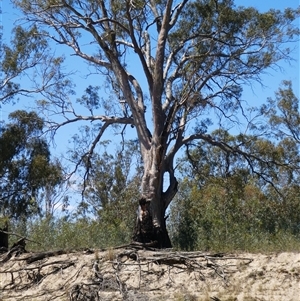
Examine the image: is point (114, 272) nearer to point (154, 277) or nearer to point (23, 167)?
point (154, 277)

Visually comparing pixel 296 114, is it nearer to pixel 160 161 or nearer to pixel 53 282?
pixel 160 161

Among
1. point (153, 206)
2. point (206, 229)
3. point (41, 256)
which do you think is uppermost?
point (153, 206)

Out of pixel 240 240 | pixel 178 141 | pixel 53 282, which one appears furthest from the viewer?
pixel 178 141

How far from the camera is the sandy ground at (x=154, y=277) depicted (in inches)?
491

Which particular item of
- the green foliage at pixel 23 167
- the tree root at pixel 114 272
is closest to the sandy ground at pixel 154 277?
the tree root at pixel 114 272

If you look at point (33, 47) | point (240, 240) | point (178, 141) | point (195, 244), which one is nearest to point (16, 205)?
point (33, 47)

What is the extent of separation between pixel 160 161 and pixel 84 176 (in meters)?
4.70

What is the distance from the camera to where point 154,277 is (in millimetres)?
13727

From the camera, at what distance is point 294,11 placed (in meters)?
21.6

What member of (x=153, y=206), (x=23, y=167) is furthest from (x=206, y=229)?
(x=23, y=167)

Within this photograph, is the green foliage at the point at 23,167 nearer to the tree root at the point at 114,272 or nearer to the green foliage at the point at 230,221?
the green foliage at the point at 230,221

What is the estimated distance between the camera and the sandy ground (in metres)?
12.5

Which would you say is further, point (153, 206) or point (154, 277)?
point (153, 206)

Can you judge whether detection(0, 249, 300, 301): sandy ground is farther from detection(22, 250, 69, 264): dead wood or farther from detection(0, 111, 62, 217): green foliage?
detection(0, 111, 62, 217): green foliage
